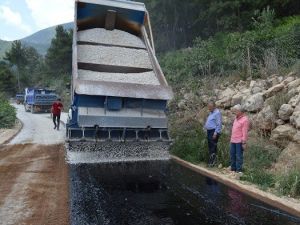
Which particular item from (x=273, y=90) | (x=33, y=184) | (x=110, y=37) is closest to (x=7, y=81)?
(x=110, y=37)

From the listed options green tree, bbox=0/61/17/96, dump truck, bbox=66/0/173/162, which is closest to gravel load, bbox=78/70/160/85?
dump truck, bbox=66/0/173/162

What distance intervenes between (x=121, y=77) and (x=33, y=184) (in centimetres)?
383

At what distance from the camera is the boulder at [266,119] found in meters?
8.30

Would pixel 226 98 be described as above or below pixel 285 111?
above

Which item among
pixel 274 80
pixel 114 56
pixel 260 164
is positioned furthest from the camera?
pixel 114 56

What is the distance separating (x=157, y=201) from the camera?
5.75m

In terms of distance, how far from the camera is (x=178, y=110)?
13484 millimetres

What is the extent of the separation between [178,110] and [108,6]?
4304 millimetres

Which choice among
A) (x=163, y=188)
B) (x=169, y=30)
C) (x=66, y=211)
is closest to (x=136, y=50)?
(x=163, y=188)

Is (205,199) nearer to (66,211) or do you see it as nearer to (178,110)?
(66,211)

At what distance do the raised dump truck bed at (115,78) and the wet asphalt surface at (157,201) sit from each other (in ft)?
Result: 3.37

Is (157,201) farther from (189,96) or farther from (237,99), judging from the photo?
(189,96)

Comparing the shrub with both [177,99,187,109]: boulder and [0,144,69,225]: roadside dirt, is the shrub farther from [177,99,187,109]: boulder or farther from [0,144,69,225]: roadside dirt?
[0,144,69,225]: roadside dirt

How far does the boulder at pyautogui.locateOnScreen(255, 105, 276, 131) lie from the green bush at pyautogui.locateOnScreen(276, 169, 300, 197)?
2117 millimetres
